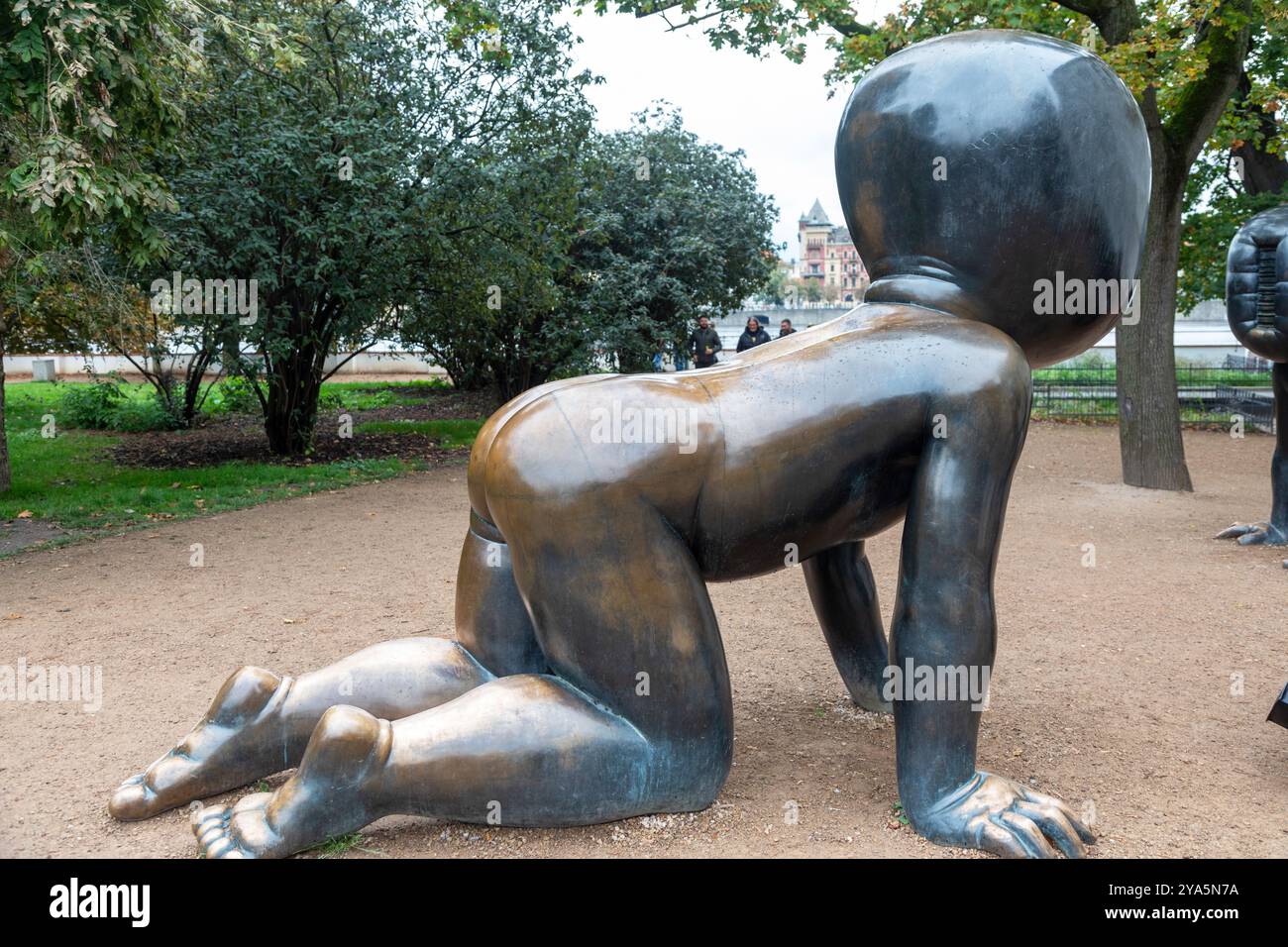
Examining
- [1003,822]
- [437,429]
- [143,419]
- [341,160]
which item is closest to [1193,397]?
[437,429]

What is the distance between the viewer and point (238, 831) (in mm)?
2877

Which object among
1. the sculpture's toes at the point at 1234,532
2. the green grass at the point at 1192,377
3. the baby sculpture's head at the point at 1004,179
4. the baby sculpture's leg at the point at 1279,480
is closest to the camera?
the baby sculpture's head at the point at 1004,179

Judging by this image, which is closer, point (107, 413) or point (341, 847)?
point (341, 847)

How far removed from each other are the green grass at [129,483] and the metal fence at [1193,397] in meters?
12.8

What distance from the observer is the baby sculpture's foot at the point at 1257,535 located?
8.25 metres

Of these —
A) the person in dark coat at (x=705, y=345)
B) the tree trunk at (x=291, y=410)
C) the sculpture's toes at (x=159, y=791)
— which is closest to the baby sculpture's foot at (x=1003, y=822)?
the sculpture's toes at (x=159, y=791)

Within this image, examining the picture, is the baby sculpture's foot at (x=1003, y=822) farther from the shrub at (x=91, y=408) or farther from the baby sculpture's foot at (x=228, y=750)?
the shrub at (x=91, y=408)

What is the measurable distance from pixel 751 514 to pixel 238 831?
172 centimetres

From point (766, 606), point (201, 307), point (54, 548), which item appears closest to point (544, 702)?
point (766, 606)

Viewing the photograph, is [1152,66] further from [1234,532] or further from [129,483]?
[129,483]

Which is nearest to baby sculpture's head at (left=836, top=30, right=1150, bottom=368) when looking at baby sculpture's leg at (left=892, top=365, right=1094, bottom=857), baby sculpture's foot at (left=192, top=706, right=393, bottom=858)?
baby sculpture's leg at (left=892, top=365, right=1094, bottom=857)

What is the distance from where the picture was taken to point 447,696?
11.2 ft

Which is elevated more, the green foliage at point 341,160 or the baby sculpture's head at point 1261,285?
the green foliage at point 341,160

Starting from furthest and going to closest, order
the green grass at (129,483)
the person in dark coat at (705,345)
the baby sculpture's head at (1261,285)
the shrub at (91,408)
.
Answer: the person in dark coat at (705,345), the shrub at (91,408), the green grass at (129,483), the baby sculpture's head at (1261,285)
